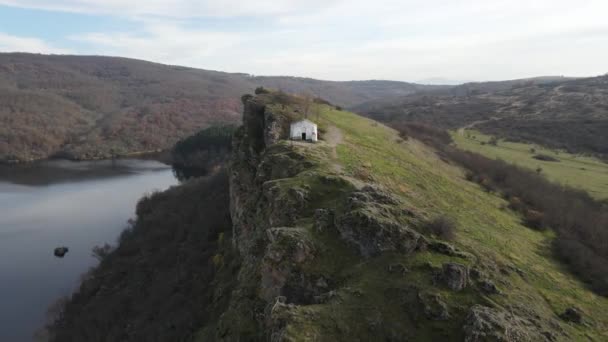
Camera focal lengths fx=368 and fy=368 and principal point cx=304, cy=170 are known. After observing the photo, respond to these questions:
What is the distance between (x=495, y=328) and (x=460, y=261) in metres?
3.11

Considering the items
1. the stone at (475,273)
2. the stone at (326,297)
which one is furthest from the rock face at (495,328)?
the stone at (326,297)

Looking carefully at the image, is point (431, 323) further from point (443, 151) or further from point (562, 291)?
point (443, 151)

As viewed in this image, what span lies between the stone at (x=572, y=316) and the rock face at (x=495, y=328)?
2.51 m

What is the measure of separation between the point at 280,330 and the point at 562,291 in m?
11.3

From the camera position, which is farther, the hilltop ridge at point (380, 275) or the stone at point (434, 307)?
the stone at point (434, 307)

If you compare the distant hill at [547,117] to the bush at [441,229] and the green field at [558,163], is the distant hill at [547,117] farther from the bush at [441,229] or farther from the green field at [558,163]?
the bush at [441,229]

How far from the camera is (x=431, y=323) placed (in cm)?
927

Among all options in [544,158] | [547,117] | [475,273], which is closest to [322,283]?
[475,273]

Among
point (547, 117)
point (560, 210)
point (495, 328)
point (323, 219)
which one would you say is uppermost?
point (547, 117)

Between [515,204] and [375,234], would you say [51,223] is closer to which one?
[375,234]

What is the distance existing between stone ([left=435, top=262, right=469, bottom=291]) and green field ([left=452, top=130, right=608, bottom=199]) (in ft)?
91.2

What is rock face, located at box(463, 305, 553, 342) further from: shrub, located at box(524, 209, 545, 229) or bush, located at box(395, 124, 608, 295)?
shrub, located at box(524, 209, 545, 229)

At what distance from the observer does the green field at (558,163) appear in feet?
112

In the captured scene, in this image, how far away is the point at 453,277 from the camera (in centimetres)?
1026
